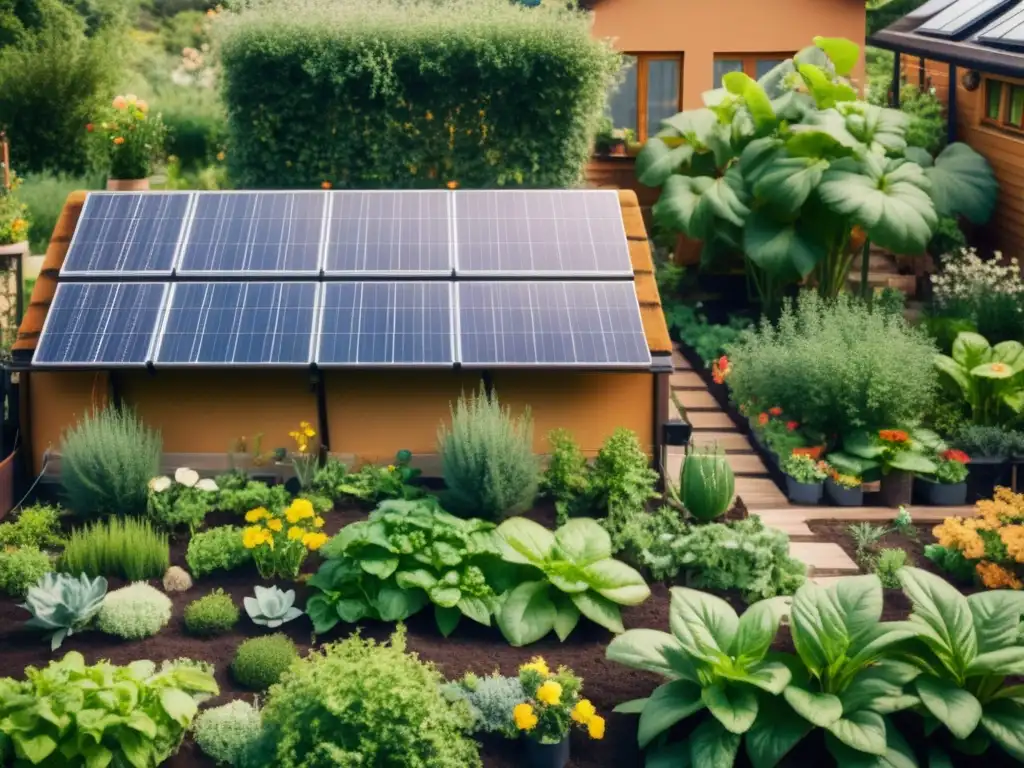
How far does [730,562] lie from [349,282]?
348 cm

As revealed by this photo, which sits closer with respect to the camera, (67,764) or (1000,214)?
(67,764)

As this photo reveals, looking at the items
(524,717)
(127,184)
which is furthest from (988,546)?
(127,184)

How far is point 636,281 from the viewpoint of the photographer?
10.7m

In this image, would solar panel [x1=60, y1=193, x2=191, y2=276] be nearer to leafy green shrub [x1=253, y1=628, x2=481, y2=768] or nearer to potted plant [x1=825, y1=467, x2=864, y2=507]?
leafy green shrub [x1=253, y1=628, x2=481, y2=768]

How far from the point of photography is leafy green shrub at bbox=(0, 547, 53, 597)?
873 centimetres

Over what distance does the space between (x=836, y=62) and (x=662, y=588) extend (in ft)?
27.7

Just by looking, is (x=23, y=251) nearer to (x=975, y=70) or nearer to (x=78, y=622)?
(x=78, y=622)

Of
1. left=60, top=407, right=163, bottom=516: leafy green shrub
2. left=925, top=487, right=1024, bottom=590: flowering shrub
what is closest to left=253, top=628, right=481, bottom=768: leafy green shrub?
left=60, top=407, right=163, bottom=516: leafy green shrub

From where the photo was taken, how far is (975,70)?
→ 1580 centimetres

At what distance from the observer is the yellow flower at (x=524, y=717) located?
729cm

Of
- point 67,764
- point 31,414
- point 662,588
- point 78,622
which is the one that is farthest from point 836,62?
point 67,764

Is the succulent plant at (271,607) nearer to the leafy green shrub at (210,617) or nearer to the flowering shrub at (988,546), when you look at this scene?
the leafy green shrub at (210,617)

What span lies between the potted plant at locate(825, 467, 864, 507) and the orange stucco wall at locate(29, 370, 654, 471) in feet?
5.49

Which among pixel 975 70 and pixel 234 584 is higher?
pixel 975 70
